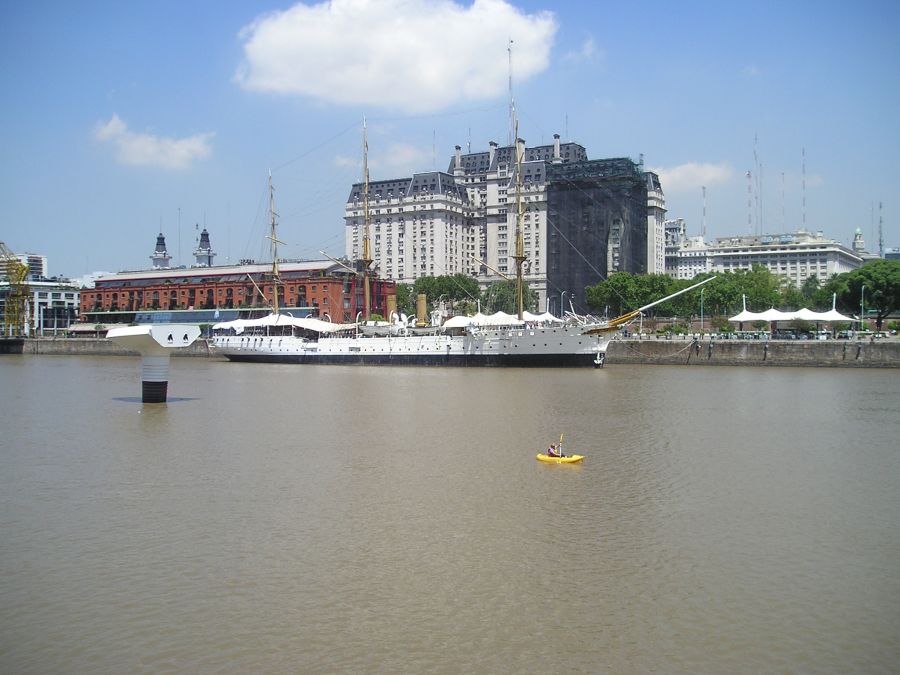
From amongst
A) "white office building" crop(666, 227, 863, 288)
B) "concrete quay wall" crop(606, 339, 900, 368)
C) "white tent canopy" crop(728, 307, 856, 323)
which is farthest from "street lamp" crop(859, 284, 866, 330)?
"white office building" crop(666, 227, 863, 288)

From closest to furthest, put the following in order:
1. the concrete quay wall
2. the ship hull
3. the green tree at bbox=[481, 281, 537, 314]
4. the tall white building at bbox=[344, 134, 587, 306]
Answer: the concrete quay wall
the ship hull
the green tree at bbox=[481, 281, 537, 314]
the tall white building at bbox=[344, 134, 587, 306]

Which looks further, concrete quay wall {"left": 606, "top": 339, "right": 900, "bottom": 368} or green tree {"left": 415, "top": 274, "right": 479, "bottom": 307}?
green tree {"left": 415, "top": 274, "right": 479, "bottom": 307}

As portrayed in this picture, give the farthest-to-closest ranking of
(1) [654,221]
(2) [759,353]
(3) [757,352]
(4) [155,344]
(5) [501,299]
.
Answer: (1) [654,221] < (5) [501,299] < (3) [757,352] < (2) [759,353] < (4) [155,344]

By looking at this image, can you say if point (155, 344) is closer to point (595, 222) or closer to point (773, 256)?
point (595, 222)

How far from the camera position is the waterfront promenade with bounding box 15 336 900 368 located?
5959cm

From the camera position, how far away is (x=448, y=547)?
14078 millimetres

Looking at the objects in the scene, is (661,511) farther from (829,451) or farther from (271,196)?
(271,196)

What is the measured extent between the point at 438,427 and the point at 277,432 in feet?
18.1

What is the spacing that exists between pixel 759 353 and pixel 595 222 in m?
63.5

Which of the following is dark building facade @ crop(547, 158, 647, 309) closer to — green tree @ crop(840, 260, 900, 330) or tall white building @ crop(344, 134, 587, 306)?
tall white building @ crop(344, 134, 587, 306)

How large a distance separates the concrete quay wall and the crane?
84446mm

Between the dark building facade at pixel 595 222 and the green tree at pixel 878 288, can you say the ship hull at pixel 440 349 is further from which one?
the dark building facade at pixel 595 222

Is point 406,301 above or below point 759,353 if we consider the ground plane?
above

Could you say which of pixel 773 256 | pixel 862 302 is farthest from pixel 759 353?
pixel 773 256
